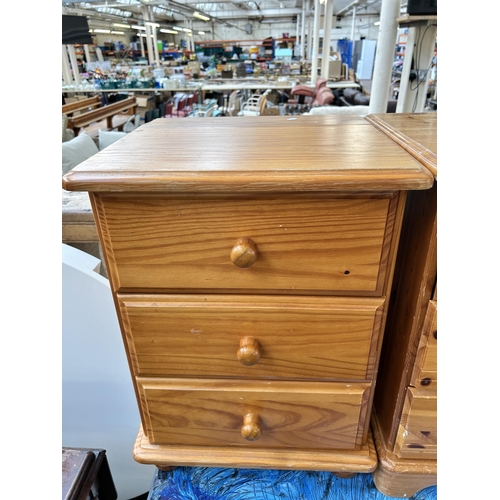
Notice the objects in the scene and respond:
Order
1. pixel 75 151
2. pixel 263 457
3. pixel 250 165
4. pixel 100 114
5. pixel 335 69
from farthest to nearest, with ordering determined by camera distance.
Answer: pixel 335 69 → pixel 100 114 → pixel 75 151 → pixel 263 457 → pixel 250 165

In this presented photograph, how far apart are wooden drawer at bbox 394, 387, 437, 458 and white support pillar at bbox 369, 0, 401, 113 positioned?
1375 millimetres

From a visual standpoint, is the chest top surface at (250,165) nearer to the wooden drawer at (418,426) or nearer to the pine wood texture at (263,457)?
the wooden drawer at (418,426)

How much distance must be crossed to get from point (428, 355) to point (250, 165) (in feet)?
1.20

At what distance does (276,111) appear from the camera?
4008mm

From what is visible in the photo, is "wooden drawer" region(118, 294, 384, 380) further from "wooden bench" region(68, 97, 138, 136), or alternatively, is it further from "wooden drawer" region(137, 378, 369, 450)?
"wooden bench" region(68, 97, 138, 136)

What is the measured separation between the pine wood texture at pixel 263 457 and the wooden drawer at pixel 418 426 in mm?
62

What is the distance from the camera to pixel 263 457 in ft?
2.11

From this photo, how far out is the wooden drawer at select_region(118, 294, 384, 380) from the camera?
507 mm

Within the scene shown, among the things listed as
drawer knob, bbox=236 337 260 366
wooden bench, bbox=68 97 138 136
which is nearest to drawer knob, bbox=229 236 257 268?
drawer knob, bbox=236 337 260 366

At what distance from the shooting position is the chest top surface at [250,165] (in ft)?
1.33

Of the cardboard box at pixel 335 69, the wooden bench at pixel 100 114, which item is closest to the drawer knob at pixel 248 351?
the wooden bench at pixel 100 114

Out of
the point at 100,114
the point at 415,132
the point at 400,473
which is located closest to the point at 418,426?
the point at 400,473

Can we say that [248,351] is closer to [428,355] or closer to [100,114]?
[428,355]

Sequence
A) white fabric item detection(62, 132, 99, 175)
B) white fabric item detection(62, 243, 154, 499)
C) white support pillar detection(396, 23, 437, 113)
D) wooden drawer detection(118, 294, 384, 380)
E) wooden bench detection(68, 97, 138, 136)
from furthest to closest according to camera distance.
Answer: wooden bench detection(68, 97, 138, 136)
white support pillar detection(396, 23, 437, 113)
white fabric item detection(62, 132, 99, 175)
white fabric item detection(62, 243, 154, 499)
wooden drawer detection(118, 294, 384, 380)
